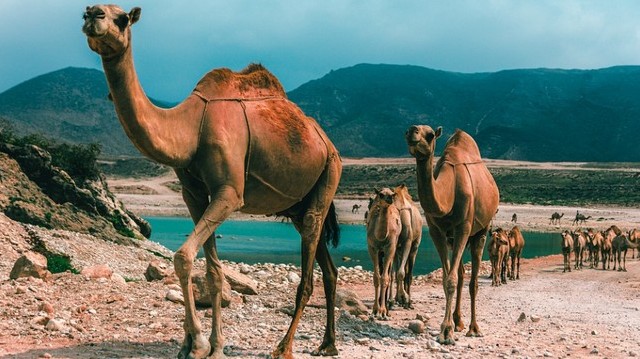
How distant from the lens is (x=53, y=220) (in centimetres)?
1983

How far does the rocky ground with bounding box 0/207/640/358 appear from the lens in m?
8.20

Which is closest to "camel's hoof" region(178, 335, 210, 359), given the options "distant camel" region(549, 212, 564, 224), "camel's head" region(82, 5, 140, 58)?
"camel's head" region(82, 5, 140, 58)

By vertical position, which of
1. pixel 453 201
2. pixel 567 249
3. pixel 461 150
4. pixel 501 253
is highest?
pixel 461 150

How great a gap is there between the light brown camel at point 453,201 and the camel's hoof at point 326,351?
7.28 feet

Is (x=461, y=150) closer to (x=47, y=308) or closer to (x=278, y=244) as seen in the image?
(x=47, y=308)

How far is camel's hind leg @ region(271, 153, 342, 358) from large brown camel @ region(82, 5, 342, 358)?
1cm

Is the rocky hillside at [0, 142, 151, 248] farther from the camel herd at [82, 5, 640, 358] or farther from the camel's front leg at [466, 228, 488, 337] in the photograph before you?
the camel herd at [82, 5, 640, 358]

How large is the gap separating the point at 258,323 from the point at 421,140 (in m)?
3.44

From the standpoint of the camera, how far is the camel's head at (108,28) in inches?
241

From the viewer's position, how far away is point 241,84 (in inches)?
316

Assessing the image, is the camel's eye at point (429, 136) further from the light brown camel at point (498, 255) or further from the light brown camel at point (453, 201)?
the light brown camel at point (498, 255)

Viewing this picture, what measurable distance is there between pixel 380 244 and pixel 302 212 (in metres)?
5.50

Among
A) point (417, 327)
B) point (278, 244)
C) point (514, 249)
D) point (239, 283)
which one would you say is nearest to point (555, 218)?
point (278, 244)

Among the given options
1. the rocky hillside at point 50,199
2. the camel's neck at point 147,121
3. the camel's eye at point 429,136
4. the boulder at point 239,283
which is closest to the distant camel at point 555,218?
the rocky hillside at point 50,199
